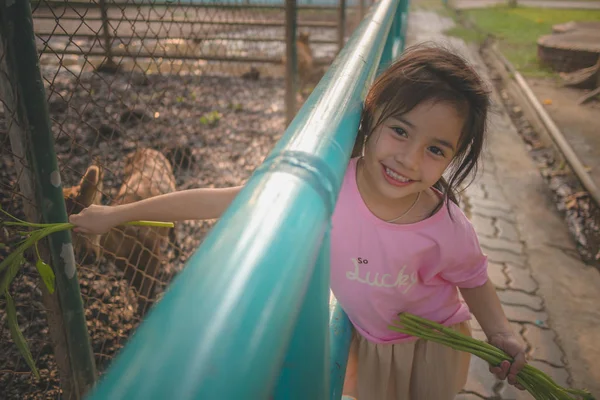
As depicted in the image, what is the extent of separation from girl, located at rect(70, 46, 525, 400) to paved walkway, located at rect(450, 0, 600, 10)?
16926 millimetres

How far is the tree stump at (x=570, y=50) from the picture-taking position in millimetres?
8328

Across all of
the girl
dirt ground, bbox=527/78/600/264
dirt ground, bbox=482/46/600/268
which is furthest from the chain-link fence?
dirt ground, bbox=527/78/600/264

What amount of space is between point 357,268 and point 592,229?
335cm

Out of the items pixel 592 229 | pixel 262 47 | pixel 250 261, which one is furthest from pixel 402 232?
pixel 262 47

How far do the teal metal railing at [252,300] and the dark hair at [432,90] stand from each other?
769 millimetres

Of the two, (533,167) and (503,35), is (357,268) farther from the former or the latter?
(503,35)

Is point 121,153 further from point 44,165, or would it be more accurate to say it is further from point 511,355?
point 511,355

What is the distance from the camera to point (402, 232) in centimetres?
149

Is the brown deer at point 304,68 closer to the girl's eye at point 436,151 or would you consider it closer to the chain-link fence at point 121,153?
the chain-link fence at point 121,153

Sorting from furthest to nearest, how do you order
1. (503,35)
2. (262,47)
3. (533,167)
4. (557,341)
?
(503,35)
(262,47)
(533,167)
(557,341)

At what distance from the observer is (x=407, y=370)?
1.66 metres

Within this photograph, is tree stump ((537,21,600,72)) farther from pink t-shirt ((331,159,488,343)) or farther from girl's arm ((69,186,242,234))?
girl's arm ((69,186,242,234))

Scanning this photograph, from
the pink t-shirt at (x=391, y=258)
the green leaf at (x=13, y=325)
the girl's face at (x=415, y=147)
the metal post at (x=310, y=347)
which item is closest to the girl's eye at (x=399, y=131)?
the girl's face at (x=415, y=147)

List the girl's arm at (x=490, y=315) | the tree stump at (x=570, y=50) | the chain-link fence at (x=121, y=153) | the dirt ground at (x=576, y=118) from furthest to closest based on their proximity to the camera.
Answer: the tree stump at (x=570, y=50) → the dirt ground at (x=576, y=118) → the chain-link fence at (x=121, y=153) → the girl's arm at (x=490, y=315)
